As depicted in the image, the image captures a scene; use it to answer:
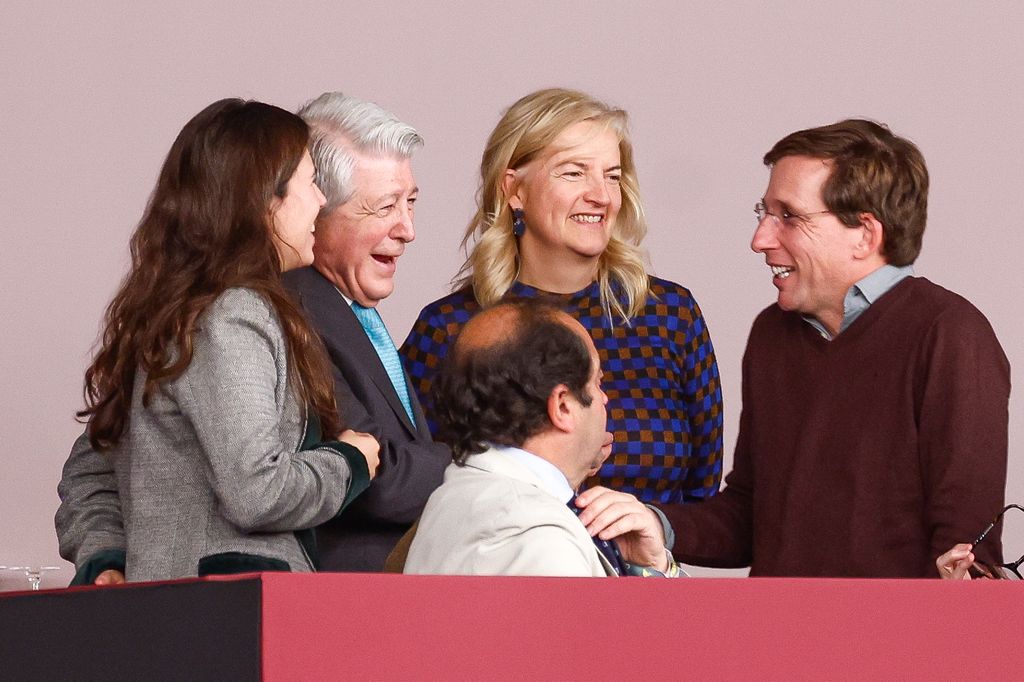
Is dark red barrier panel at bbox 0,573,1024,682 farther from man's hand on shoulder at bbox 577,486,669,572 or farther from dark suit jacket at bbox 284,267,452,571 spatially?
dark suit jacket at bbox 284,267,452,571

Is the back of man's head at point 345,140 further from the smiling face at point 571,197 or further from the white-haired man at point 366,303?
the smiling face at point 571,197

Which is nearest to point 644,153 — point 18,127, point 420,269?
point 420,269

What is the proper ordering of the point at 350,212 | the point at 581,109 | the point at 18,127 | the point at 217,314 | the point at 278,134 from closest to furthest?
1. the point at 217,314
2. the point at 278,134
3. the point at 350,212
4. the point at 581,109
5. the point at 18,127

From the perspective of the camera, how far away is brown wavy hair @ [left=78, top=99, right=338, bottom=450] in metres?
2.15

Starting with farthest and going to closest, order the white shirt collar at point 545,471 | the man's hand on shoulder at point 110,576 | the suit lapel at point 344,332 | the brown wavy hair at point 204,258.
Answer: the suit lapel at point 344,332, the man's hand on shoulder at point 110,576, the brown wavy hair at point 204,258, the white shirt collar at point 545,471

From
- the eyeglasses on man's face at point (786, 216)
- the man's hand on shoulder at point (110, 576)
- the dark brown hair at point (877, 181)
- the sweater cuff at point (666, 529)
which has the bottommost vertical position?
the man's hand on shoulder at point (110, 576)

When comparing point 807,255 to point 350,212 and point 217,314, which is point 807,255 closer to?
point 350,212

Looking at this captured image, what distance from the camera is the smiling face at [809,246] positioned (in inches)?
109

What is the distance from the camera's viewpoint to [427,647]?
1.39 meters

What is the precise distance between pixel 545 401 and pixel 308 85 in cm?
356

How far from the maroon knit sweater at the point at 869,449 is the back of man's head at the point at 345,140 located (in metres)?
0.77

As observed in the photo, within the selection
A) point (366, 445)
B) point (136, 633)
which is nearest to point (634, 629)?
point (136, 633)

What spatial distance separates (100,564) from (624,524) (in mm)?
792

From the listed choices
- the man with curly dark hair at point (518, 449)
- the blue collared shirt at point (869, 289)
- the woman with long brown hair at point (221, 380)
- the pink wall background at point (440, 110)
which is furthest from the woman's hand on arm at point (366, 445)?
the pink wall background at point (440, 110)
